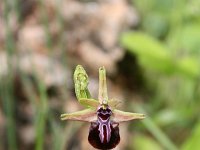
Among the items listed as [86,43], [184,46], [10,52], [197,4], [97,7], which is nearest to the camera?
[10,52]

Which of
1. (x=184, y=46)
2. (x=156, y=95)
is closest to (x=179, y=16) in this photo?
(x=184, y=46)

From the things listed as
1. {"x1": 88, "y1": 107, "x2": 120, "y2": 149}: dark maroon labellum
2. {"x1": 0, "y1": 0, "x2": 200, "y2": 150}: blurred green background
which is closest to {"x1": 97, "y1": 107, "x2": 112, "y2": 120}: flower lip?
{"x1": 88, "y1": 107, "x2": 120, "y2": 149}: dark maroon labellum

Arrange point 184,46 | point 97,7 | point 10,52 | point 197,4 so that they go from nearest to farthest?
point 10,52 < point 197,4 < point 184,46 < point 97,7

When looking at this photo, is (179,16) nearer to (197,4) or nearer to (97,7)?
(197,4)

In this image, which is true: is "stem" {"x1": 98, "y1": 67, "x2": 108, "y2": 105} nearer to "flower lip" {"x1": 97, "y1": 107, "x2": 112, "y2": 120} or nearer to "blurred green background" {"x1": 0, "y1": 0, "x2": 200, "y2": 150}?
"flower lip" {"x1": 97, "y1": 107, "x2": 112, "y2": 120}

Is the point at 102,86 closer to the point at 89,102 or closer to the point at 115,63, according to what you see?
the point at 89,102

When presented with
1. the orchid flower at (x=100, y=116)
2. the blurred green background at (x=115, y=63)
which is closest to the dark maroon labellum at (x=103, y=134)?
the orchid flower at (x=100, y=116)
